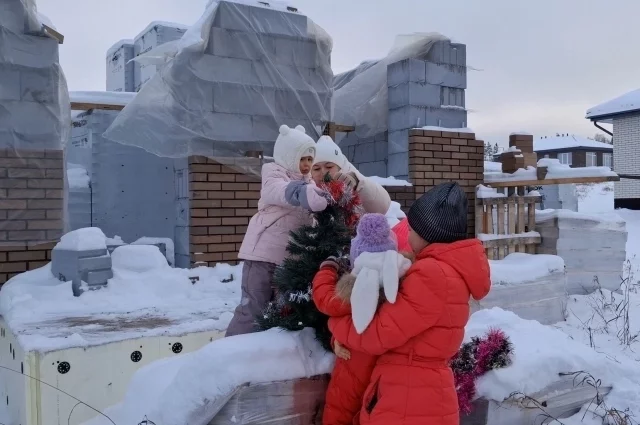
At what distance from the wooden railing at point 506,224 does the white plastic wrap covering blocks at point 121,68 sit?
5.65 metres

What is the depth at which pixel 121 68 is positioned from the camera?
8.91 metres

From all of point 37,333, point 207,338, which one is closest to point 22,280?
point 37,333

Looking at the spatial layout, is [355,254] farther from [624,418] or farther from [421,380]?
[624,418]

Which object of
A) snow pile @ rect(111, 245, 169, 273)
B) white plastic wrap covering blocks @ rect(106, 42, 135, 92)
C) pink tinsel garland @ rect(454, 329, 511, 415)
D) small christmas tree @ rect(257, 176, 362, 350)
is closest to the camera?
small christmas tree @ rect(257, 176, 362, 350)

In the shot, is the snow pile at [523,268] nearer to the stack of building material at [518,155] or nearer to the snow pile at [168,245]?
the stack of building material at [518,155]

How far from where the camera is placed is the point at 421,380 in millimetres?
2006

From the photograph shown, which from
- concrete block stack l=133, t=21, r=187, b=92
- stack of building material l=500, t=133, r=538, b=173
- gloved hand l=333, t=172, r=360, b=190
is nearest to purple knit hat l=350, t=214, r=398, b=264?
gloved hand l=333, t=172, r=360, b=190

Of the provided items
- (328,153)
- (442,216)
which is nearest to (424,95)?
(328,153)

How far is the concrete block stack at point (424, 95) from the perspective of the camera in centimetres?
627

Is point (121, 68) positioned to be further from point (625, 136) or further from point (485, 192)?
point (625, 136)

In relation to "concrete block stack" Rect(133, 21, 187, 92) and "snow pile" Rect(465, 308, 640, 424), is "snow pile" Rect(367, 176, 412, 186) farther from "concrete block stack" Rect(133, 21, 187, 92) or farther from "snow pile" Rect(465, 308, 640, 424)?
"concrete block stack" Rect(133, 21, 187, 92)

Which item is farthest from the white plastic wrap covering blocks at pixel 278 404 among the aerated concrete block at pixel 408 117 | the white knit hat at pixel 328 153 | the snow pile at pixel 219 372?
the aerated concrete block at pixel 408 117

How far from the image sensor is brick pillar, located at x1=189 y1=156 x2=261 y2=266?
5086 mm

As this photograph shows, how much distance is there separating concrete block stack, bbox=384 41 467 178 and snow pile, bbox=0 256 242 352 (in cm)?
246
